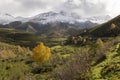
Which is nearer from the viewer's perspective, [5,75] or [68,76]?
[68,76]

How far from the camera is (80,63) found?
Result: 88.0 meters

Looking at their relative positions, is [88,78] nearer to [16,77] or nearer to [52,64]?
[16,77]

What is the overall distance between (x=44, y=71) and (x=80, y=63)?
9058cm

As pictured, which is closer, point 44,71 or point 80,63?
point 80,63

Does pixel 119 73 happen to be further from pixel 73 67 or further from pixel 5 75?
pixel 5 75

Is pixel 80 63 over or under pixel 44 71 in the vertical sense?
over

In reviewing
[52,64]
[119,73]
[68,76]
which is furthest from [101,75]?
[52,64]

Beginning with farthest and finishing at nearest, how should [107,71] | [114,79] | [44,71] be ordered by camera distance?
[44,71], [107,71], [114,79]

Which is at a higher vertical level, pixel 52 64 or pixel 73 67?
pixel 73 67

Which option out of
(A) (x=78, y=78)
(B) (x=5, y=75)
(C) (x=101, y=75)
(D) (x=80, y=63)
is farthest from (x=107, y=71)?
(B) (x=5, y=75)

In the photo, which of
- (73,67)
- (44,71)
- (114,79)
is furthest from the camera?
(44,71)

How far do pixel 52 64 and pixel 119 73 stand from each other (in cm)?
12921

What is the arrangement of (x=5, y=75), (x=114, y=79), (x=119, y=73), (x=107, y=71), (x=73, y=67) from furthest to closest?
(x=5, y=75)
(x=73, y=67)
(x=107, y=71)
(x=119, y=73)
(x=114, y=79)

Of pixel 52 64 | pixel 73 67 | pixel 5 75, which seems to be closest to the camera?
pixel 73 67
